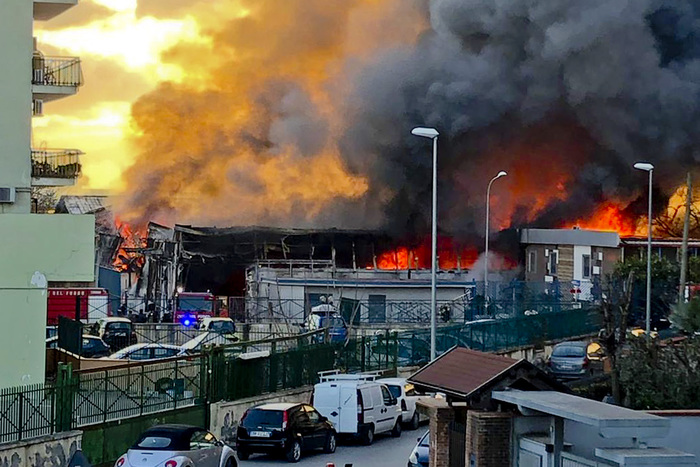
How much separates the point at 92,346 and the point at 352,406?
41.5 feet

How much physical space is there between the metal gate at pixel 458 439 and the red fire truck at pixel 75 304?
25237 millimetres

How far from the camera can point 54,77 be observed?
3047 cm

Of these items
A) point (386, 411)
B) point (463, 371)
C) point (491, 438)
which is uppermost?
point (463, 371)

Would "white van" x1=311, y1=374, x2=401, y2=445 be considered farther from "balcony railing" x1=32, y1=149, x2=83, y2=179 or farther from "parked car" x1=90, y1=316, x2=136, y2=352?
"parked car" x1=90, y1=316, x2=136, y2=352

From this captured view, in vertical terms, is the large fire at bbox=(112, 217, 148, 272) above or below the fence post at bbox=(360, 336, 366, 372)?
above

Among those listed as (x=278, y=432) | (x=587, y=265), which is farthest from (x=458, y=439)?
(x=587, y=265)

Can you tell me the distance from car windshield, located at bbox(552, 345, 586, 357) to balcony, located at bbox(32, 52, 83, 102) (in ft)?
48.9

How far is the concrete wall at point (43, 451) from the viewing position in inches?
738

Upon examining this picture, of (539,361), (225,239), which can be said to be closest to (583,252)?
(225,239)

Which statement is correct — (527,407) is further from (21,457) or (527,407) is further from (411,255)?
(411,255)

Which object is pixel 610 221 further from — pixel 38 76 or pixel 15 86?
pixel 15 86

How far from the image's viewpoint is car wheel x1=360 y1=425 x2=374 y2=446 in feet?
83.3

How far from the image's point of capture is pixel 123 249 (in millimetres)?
55656

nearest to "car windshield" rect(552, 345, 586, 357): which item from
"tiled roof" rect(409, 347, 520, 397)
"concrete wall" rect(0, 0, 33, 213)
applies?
"concrete wall" rect(0, 0, 33, 213)
